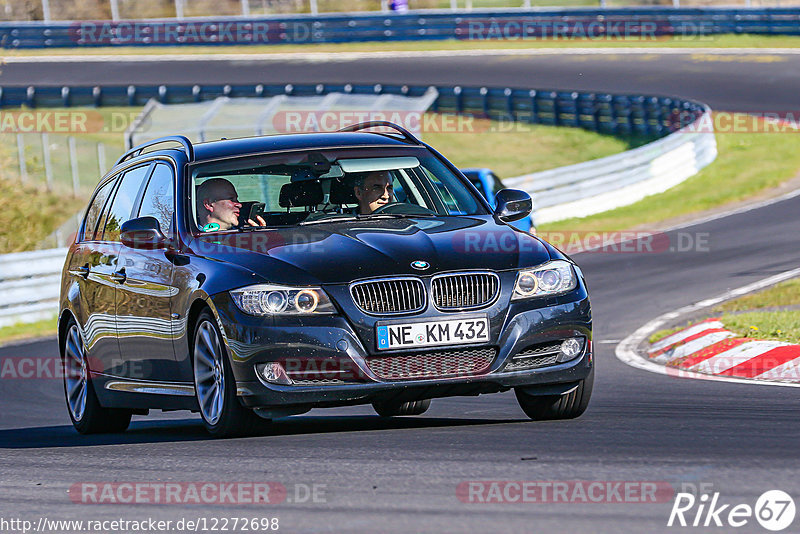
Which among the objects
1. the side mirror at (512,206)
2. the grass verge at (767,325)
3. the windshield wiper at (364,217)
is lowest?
the grass verge at (767,325)

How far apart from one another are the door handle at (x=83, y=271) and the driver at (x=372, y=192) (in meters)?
2.16

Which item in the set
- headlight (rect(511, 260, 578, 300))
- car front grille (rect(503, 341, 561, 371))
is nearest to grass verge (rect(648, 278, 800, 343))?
headlight (rect(511, 260, 578, 300))

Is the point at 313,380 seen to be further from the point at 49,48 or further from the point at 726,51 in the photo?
the point at 49,48

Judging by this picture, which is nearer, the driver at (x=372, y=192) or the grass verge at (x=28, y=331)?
the driver at (x=372, y=192)

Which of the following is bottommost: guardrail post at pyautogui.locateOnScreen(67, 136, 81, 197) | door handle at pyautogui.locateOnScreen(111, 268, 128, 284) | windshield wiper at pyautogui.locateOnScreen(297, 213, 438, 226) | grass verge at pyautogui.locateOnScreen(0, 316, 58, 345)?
guardrail post at pyautogui.locateOnScreen(67, 136, 81, 197)

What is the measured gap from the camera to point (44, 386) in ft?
41.9

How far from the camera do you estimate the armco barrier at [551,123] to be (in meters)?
18.5

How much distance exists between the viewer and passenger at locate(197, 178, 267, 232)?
318 inches

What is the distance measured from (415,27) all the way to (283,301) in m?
45.4

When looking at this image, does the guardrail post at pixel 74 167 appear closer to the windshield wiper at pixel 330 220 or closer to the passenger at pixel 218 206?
the passenger at pixel 218 206

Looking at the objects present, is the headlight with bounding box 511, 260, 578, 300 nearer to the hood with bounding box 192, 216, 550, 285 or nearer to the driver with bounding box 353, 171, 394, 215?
the hood with bounding box 192, 216, 550, 285

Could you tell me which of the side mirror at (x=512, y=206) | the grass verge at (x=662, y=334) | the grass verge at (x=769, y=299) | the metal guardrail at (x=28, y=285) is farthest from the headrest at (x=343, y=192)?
the metal guardrail at (x=28, y=285)

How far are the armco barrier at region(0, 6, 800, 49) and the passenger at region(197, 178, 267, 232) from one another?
3856cm

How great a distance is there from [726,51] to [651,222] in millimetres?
22611
